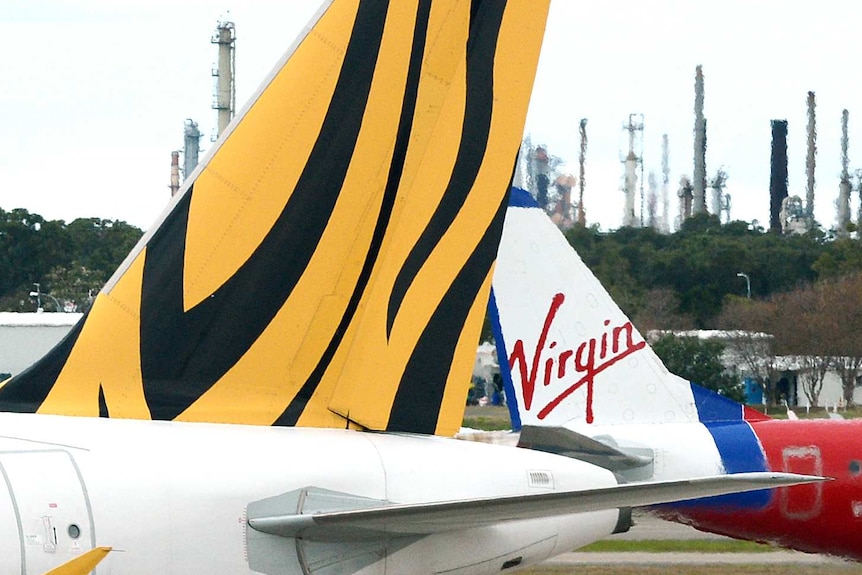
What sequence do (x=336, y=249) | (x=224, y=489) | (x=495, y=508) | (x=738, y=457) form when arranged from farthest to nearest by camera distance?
(x=738, y=457) < (x=336, y=249) < (x=224, y=489) < (x=495, y=508)

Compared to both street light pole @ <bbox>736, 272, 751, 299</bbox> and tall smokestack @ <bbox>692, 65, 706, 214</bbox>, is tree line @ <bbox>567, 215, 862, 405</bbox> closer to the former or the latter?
street light pole @ <bbox>736, 272, 751, 299</bbox>

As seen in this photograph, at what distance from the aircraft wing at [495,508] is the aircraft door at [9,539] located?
976mm

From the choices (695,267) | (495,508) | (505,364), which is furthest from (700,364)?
(495,508)

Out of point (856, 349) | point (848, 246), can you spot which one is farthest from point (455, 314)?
point (848, 246)

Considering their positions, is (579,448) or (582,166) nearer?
(579,448)

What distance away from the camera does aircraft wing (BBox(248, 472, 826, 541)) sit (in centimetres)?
543

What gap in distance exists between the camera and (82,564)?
5.27 meters

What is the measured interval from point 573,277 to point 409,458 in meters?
9.22

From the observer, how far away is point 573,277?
609 inches

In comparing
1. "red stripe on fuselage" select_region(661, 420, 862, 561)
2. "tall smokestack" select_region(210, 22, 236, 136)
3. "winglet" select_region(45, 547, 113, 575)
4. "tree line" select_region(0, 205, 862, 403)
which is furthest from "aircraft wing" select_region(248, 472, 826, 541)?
"tall smokestack" select_region(210, 22, 236, 136)

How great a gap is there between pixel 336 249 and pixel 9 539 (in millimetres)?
2129

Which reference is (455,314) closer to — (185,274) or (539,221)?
(185,274)

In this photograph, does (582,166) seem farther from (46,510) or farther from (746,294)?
(46,510)

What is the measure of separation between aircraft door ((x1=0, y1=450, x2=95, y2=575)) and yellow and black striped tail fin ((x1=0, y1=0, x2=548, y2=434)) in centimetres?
76
